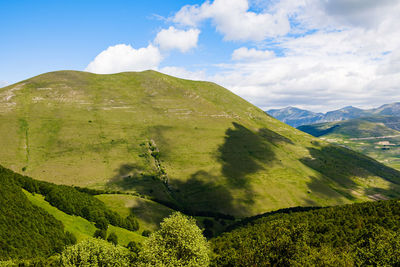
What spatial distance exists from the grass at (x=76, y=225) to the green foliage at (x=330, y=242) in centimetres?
4134

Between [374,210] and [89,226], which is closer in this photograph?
[374,210]

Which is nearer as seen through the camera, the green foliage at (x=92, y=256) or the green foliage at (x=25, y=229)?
the green foliage at (x=92, y=256)

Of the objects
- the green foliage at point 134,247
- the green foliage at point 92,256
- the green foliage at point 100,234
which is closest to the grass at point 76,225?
the green foliage at point 100,234

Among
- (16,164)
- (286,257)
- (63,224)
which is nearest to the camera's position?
(286,257)

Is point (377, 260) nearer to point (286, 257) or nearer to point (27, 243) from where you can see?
point (286, 257)

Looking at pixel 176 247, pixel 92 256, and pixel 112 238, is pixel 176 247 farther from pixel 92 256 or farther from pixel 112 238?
pixel 112 238

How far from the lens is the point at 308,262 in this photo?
4797 cm

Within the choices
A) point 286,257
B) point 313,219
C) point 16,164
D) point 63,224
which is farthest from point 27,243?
point 16,164

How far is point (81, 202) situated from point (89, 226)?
18.4 metres

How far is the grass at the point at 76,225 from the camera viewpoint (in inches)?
3917

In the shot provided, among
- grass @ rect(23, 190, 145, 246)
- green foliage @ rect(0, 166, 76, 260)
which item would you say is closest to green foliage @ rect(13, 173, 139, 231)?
grass @ rect(23, 190, 145, 246)

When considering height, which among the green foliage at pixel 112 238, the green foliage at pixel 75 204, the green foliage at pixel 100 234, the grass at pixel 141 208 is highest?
the green foliage at pixel 75 204

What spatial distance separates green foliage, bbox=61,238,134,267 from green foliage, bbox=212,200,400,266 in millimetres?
27916

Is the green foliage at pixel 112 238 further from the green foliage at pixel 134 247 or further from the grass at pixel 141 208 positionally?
the grass at pixel 141 208
